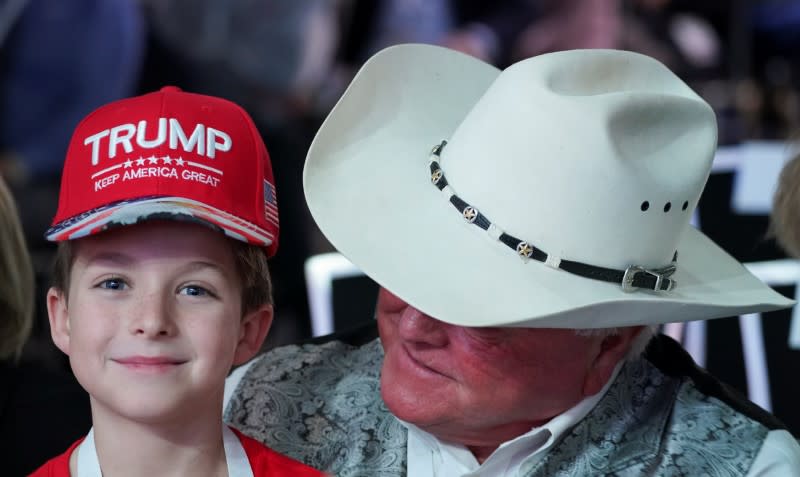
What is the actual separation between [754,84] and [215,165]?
3.03 metres

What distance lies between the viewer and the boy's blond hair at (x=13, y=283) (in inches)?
68.8

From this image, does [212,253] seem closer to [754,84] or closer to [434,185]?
[434,185]

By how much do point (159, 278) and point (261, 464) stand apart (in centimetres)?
28

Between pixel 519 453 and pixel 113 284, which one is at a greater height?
pixel 113 284

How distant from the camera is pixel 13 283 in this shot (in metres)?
1.78

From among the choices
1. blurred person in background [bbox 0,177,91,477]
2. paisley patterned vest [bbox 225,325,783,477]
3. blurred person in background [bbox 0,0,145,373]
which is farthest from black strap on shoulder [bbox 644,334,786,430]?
blurred person in background [bbox 0,0,145,373]

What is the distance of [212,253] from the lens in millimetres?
1303

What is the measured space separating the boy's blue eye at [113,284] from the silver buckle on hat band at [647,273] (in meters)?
0.61

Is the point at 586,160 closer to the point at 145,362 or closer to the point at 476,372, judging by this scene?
the point at 476,372

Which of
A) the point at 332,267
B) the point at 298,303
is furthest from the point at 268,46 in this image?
the point at 332,267

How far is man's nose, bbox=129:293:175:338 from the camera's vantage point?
123 centimetres

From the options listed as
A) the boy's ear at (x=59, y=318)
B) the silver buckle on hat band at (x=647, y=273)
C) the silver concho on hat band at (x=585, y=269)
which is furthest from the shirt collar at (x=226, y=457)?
the silver buckle on hat band at (x=647, y=273)

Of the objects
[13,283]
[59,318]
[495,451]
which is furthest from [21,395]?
[495,451]

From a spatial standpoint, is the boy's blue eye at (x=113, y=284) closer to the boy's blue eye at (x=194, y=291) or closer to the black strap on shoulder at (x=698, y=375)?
the boy's blue eye at (x=194, y=291)
